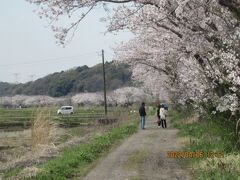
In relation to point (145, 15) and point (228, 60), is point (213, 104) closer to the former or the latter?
point (228, 60)

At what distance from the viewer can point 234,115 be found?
14039 mm

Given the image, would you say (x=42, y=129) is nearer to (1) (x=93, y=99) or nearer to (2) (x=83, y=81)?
(1) (x=93, y=99)

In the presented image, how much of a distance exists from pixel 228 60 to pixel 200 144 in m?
4.05

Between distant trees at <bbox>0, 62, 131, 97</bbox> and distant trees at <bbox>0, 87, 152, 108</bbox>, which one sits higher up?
distant trees at <bbox>0, 62, 131, 97</bbox>

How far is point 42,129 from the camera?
1883 cm

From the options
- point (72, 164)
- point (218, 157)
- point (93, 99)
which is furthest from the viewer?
point (93, 99)

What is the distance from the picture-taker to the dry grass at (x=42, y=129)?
18844 mm

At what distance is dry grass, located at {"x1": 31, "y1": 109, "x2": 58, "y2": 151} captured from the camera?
61.8ft

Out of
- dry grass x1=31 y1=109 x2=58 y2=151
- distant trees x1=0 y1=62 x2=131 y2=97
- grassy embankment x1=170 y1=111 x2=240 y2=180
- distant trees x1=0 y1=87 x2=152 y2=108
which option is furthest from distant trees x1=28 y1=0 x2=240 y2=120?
distant trees x1=0 y1=62 x2=131 y2=97

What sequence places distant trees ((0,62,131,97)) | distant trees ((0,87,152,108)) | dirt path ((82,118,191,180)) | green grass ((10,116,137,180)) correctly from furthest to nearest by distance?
distant trees ((0,62,131,97)) < distant trees ((0,87,152,108)) < green grass ((10,116,137,180)) < dirt path ((82,118,191,180))

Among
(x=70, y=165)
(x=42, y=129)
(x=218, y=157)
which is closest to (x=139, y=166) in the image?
(x=70, y=165)

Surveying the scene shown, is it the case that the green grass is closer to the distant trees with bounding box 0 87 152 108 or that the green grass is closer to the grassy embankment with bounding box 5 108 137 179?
the grassy embankment with bounding box 5 108 137 179

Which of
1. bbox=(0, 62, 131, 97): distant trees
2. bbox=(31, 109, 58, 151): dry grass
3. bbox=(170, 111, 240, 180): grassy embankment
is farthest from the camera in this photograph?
bbox=(0, 62, 131, 97): distant trees

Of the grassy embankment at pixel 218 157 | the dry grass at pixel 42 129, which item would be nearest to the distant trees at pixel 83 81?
the dry grass at pixel 42 129
